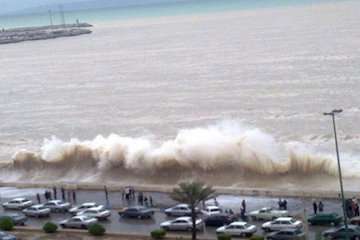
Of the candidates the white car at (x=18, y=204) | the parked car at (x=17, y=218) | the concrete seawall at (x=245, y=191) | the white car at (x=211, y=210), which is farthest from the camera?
the white car at (x=18, y=204)

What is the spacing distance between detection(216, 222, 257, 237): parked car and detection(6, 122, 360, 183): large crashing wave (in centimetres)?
1382

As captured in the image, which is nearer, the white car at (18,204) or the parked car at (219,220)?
the parked car at (219,220)

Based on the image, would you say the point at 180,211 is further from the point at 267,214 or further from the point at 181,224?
the point at 267,214

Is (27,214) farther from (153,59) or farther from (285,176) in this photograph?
(153,59)

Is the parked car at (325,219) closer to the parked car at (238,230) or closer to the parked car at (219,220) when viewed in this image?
the parked car at (238,230)

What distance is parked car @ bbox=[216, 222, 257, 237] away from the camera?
27688mm

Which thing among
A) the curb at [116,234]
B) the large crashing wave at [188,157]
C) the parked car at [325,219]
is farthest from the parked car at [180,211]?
the large crashing wave at [188,157]

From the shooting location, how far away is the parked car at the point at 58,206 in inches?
1352

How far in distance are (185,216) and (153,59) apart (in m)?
93.1

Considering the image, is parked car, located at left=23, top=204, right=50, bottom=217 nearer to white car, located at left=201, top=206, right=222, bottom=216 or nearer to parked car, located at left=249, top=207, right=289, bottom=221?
white car, located at left=201, top=206, right=222, bottom=216

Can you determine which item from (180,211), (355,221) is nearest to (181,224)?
(180,211)

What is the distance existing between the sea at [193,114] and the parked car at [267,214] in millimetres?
8671

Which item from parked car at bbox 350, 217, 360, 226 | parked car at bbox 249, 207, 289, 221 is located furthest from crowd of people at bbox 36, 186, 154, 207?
parked car at bbox 350, 217, 360, 226

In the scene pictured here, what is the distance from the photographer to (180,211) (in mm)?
31500
